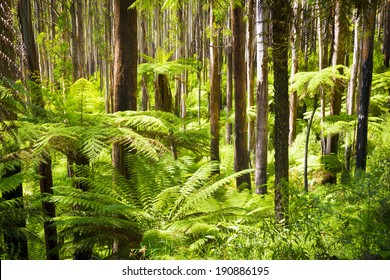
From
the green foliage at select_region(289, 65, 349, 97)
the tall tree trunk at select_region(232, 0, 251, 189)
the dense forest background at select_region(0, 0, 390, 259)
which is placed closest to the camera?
the dense forest background at select_region(0, 0, 390, 259)

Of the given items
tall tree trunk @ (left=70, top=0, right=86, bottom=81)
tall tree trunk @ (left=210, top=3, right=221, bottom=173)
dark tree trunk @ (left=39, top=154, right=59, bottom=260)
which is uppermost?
tall tree trunk @ (left=70, top=0, right=86, bottom=81)

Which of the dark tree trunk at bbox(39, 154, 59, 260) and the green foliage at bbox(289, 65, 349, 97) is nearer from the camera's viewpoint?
the dark tree trunk at bbox(39, 154, 59, 260)

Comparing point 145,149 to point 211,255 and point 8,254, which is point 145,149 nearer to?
point 211,255

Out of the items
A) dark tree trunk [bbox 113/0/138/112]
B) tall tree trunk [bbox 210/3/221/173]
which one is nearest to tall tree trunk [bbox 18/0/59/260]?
dark tree trunk [bbox 113/0/138/112]

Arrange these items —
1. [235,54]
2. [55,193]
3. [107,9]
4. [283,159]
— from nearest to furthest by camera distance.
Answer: [283,159] → [55,193] → [235,54] → [107,9]

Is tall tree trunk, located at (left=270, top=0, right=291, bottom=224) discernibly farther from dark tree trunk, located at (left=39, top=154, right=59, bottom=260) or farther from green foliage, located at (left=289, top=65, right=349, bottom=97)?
green foliage, located at (left=289, top=65, right=349, bottom=97)

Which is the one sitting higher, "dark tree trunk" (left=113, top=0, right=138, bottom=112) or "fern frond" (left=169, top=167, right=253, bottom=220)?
"dark tree trunk" (left=113, top=0, right=138, bottom=112)

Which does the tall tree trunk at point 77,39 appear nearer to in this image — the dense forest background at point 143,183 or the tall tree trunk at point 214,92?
the tall tree trunk at point 214,92

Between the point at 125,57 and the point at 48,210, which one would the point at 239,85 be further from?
the point at 48,210

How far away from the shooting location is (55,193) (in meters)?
4.09

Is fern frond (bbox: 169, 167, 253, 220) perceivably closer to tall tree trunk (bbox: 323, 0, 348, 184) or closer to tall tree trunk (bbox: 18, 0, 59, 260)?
tall tree trunk (bbox: 18, 0, 59, 260)

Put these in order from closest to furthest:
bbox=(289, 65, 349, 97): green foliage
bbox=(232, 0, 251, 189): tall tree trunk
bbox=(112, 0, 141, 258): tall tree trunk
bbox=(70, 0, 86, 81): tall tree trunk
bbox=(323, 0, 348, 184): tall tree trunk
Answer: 1. bbox=(112, 0, 141, 258): tall tree trunk
2. bbox=(289, 65, 349, 97): green foliage
3. bbox=(232, 0, 251, 189): tall tree trunk
4. bbox=(323, 0, 348, 184): tall tree trunk
5. bbox=(70, 0, 86, 81): tall tree trunk
